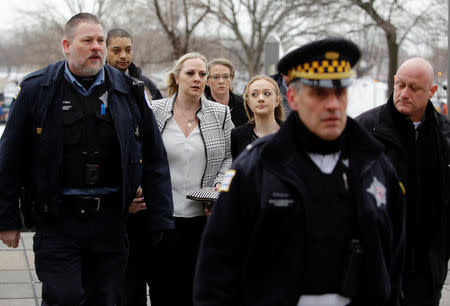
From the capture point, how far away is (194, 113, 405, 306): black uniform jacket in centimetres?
253

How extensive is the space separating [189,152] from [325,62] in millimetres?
2770

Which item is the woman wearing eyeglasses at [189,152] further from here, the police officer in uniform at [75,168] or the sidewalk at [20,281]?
the sidewalk at [20,281]

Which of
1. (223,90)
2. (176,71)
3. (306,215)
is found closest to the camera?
(306,215)

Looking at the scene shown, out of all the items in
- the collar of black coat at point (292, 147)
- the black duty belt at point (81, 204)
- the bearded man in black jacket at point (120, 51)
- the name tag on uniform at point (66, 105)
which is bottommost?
the black duty belt at point (81, 204)

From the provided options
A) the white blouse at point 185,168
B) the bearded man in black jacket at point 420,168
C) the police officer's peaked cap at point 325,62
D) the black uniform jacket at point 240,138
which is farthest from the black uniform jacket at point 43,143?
the police officer's peaked cap at point 325,62

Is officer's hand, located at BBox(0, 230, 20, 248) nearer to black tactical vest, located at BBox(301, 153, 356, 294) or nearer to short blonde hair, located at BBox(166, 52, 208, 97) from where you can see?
short blonde hair, located at BBox(166, 52, 208, 97)

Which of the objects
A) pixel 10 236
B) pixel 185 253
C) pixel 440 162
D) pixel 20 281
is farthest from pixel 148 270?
pixel 440 162

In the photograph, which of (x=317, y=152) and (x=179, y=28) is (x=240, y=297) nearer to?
(x=317, y=152)

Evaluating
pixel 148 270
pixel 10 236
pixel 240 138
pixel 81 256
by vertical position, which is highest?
pixel 240 138

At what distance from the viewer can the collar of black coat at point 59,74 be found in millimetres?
4234

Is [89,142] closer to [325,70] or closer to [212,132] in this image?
[212,132]

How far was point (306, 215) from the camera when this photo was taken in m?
2.52

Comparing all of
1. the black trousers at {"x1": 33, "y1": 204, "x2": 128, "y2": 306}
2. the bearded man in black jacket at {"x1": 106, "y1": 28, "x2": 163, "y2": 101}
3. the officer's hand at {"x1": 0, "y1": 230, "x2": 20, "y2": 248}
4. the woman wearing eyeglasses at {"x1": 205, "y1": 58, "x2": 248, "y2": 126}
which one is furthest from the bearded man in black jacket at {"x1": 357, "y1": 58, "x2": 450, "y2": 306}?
the bearded man in black jacket at {"x1": 106, "y1": 28, "x2": 163, "y2": 101}

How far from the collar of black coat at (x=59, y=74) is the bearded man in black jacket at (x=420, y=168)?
156 cm
